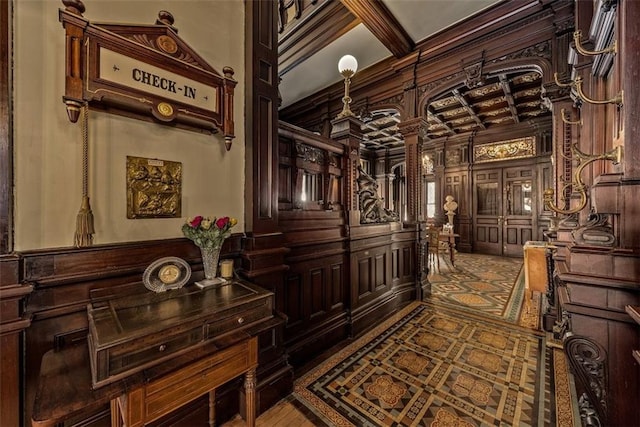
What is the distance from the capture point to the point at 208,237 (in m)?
1.50

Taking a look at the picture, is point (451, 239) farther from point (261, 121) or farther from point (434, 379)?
point (261, 121)

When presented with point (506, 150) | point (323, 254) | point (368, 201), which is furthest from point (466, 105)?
point (323, 254)

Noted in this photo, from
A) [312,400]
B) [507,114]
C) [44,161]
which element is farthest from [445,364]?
[507,114]

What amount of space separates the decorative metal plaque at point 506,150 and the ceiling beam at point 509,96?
1.98ft

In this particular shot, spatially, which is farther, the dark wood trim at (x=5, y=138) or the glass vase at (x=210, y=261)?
the glass vase at (x=210, y=261)

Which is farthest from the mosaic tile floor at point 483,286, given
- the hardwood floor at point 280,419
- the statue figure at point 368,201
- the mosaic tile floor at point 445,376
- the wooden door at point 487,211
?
the hardwood floor at point 280,419

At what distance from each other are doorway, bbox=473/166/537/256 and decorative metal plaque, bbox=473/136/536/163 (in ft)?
1.10

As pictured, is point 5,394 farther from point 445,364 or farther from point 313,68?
point 313,68

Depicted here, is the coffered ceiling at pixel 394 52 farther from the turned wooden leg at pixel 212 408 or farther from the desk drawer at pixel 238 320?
the turned wooden leg at pixel 212 408

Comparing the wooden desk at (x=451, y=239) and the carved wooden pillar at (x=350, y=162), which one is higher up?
the carved wooden pillar at (x=350, y=162)

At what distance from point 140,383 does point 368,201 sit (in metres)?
2.66

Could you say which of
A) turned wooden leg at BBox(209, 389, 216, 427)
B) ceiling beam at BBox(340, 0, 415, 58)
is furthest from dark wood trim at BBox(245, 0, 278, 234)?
ceiling beam at BBox(340, 0, 415, 58)

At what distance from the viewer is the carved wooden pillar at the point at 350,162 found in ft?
9.06

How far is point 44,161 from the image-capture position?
3.66 ft
